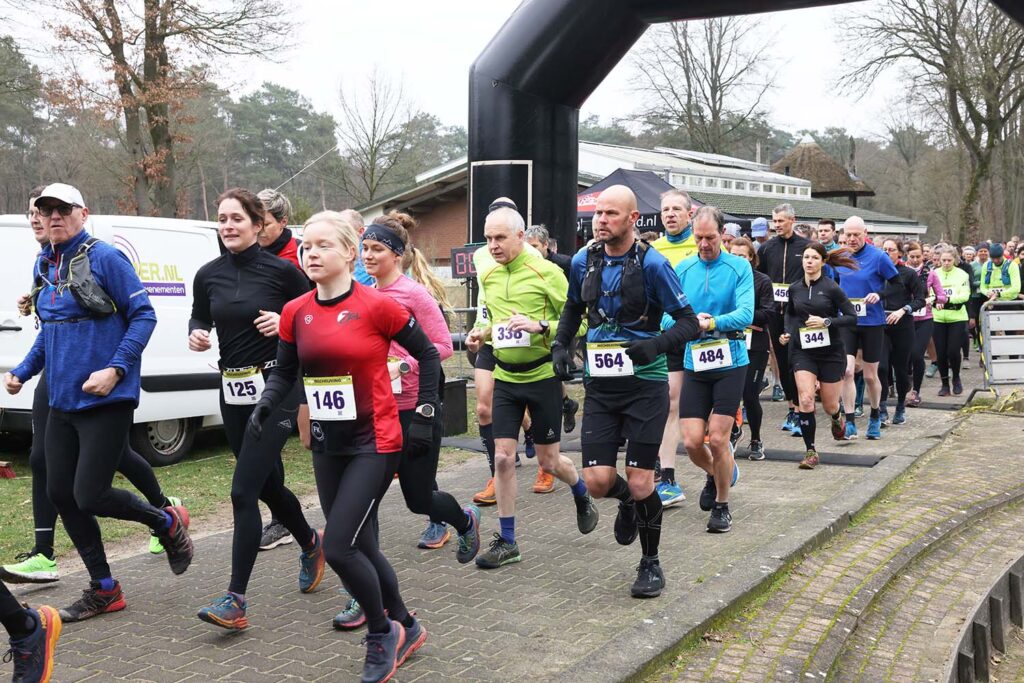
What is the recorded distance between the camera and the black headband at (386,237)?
5.35m

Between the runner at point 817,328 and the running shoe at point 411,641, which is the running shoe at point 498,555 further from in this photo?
the runner at point 817,328

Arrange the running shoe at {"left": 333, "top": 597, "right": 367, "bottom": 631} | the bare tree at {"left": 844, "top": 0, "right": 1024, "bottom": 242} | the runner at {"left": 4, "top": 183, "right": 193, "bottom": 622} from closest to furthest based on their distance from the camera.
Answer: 1. the running shoe at {"left": 333, "top": 597, "right": 367, "bottom": 631}
2. the runner at {"left": 4, "top": 183, "right": 193, "bottom": 622}
3. the bare tree at {"left": 844, "top": 0, "right": 1024, "bottom": 242}

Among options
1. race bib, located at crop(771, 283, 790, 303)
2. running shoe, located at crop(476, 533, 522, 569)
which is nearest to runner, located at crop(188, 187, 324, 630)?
running shoe, located at crop(476, 533, 522, 569)

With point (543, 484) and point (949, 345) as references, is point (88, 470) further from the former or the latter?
point (949, 345)

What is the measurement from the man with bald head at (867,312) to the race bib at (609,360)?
5.61 meters

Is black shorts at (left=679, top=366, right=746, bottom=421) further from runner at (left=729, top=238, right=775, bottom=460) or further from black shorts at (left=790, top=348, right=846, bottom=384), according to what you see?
black shorts at (left=790, top=348, right=846, bottom=384)

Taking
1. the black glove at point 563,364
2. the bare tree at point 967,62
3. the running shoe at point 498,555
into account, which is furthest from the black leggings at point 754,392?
the bare tree at point 967,62

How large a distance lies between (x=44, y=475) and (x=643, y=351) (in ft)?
10.4

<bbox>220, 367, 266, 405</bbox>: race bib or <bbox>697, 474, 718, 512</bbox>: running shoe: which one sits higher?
<bbox>220, 367, 266, 405</bbox>: race bib

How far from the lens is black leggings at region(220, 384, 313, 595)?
4691mm

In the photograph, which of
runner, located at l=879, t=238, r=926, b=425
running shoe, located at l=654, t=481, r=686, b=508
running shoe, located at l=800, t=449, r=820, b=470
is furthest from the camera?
runner, located at l=879, t=238, r=926, b=425

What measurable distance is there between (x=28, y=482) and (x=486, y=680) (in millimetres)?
5685

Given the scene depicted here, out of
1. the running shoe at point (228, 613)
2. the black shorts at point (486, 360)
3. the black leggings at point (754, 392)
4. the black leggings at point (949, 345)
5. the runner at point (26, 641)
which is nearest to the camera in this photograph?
the runner at point (26, 641)

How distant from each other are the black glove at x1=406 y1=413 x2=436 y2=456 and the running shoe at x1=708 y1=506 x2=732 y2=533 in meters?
2.84
